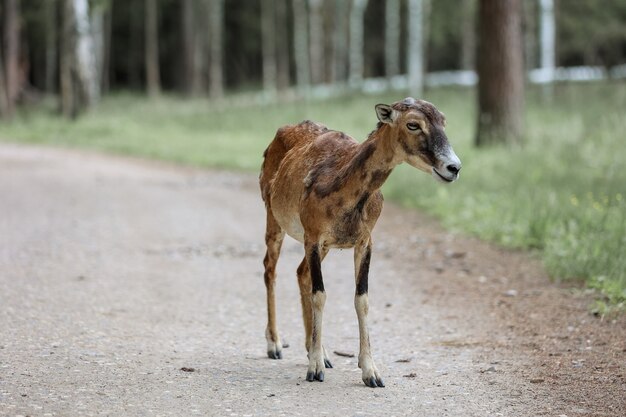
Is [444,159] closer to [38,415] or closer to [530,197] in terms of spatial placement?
[38,415]

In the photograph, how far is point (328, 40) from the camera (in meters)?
48.8

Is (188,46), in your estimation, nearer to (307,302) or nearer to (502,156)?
(502,156)

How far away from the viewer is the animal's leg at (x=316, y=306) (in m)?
6.12

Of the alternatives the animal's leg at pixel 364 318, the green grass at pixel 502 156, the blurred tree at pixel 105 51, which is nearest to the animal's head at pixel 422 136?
the animal's leg at pixel 364 318

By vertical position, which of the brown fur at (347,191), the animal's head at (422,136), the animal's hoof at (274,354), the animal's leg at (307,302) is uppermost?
the animal's head at (422,136)

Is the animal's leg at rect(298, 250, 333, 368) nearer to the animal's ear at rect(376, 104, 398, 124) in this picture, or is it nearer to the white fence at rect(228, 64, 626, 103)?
the animal's ear at rect(376, 104, 398, 124)

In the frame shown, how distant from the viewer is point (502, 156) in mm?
16984

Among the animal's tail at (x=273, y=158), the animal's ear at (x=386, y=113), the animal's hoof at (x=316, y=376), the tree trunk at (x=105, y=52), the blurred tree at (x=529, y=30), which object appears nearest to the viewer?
the animal's ear at (x=386, y=113)

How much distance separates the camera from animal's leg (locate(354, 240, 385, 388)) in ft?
20.0

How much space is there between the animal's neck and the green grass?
3390mm

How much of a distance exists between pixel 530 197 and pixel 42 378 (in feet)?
28.3

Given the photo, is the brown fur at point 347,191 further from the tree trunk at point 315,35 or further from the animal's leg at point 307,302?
the tree trunk at point 315,35

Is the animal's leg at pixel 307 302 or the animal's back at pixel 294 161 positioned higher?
the animal's back at pixel 294 161

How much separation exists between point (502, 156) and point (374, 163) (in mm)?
11405
